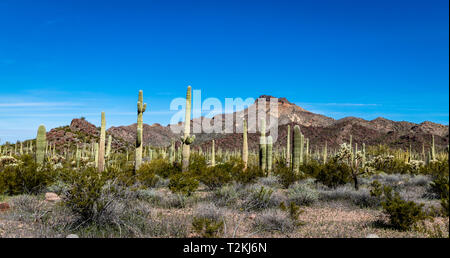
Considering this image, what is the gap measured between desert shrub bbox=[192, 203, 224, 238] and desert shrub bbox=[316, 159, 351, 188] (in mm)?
7120

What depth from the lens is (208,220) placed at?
5.82m

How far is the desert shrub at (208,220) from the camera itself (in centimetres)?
556

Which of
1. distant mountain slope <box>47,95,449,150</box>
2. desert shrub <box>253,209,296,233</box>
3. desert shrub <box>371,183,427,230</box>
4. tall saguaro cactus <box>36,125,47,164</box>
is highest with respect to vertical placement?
distant mountain slope <box>47,95,449,150</box>

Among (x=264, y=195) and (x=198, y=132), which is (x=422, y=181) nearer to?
(x=264, y=195)

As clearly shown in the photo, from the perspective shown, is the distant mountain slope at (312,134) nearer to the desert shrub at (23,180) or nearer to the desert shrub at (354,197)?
the desert shrub at (23,180)

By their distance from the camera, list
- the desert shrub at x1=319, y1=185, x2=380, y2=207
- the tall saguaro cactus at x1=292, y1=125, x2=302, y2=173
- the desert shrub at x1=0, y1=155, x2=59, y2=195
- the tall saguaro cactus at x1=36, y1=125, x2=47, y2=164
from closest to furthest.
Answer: the desert shrub at x1=319, y1=185, x2=380, y2=207 → the desert shrub at x1=0, y1=155, x2=59, y2=195 → the tall saguaro cactus at x1=36, y1=125, x2=47, y2=164 → the tall saguaro cactus at x1=292, y1=125, x2=302, y2=173

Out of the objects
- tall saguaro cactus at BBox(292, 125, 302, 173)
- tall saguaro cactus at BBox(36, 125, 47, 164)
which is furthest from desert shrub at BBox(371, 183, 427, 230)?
tall saguaro cactus at BBox(36, 125, 47, 164)

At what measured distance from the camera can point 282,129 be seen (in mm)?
81312

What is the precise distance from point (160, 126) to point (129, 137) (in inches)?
662

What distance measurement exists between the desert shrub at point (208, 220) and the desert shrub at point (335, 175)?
23.4 ft

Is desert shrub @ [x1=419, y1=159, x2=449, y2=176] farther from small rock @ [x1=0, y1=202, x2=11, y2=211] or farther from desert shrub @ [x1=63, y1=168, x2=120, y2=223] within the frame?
small rock @ [x1=0, y1=202, x2=11, y2=211]

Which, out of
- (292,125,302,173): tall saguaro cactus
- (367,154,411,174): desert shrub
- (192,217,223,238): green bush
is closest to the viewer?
(192,217,223,238): green bush

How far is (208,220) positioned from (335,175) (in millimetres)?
8535

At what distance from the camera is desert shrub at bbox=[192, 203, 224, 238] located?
5557 millimetres
